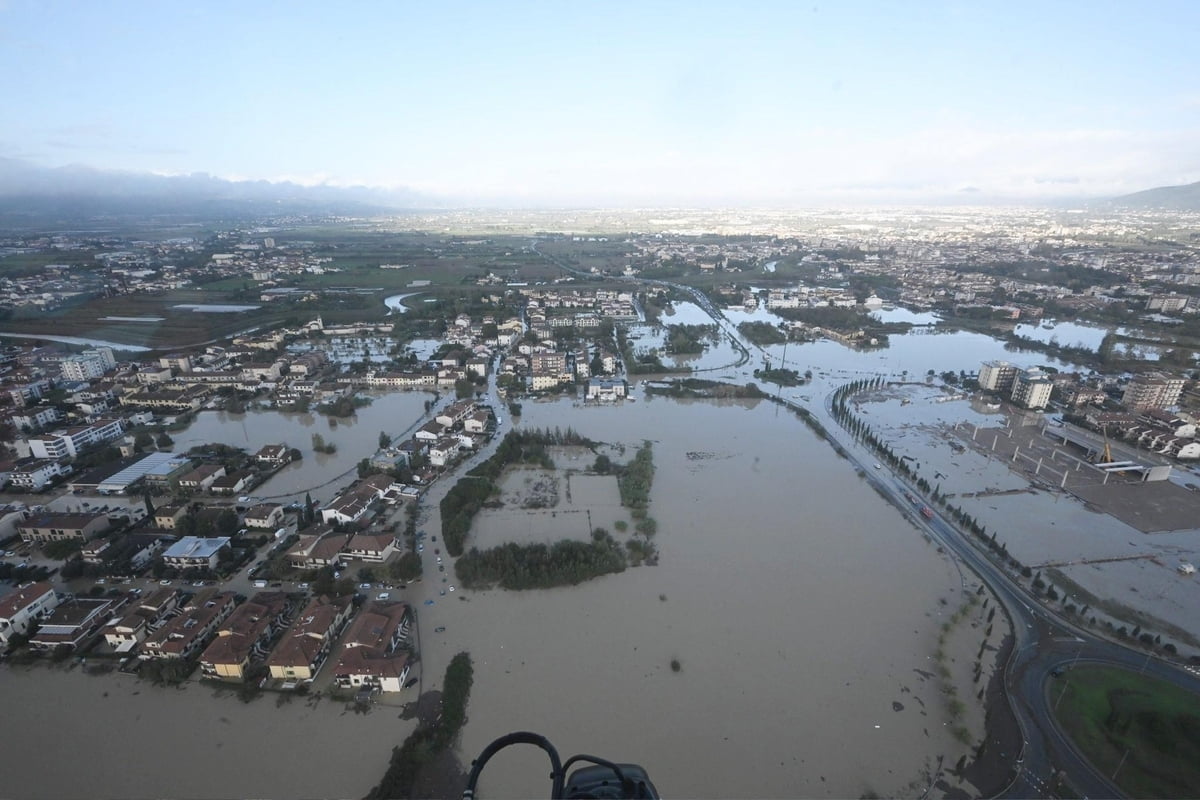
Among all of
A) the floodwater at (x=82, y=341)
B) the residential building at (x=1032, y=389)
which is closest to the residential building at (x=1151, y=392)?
the residential building at (x=1032, y=389)

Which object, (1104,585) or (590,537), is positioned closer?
(1104,585)

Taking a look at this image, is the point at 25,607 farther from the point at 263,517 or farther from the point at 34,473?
the point at 34,473

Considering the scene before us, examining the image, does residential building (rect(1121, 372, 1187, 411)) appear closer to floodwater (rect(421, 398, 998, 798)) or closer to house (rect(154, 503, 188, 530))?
floodwater (rect(421, 398, 998, 798))

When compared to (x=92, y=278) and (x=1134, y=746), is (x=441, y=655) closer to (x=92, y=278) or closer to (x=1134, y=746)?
(x=1134, y=746)

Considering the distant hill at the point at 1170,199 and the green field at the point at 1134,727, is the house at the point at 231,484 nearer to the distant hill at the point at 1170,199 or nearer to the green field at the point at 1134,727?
the green field at the point at 1134,727

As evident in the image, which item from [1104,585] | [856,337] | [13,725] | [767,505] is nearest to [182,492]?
[13,725]

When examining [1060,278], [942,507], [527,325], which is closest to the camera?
[942,507]

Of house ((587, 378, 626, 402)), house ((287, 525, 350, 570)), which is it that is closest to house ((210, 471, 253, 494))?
house ((287, 525, 350, 570))
